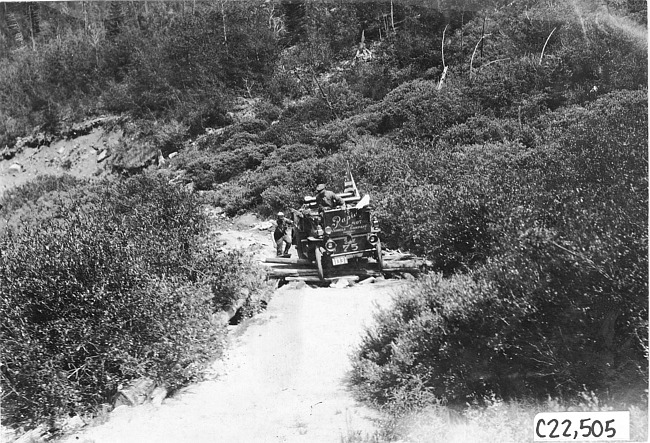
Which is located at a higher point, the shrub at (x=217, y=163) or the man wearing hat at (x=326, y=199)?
the man wearing hat at (x=326, y=199)

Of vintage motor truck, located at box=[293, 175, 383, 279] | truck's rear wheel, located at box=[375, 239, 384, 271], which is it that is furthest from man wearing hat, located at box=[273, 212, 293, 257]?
truck's rear wheel, located at box=[375, 239, 384, 271]

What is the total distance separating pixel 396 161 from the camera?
18.8 metres

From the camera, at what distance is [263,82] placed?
27969 mm

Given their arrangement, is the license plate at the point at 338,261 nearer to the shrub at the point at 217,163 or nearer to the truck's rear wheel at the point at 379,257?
the truck's rear wheel at the point at 379,257

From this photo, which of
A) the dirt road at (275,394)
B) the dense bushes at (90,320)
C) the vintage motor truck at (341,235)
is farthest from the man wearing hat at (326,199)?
the dense bushes at (90,320)

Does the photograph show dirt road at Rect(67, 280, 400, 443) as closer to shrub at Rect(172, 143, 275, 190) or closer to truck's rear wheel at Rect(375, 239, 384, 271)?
truck's rear wheel at Rect(375, 239, 384, 271)

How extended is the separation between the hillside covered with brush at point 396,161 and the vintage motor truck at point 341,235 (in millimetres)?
1289

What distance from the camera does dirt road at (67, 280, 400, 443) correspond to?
642cm

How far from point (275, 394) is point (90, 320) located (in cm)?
287

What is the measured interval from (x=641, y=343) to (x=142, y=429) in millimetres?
5863

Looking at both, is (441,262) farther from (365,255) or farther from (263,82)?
(263,82)

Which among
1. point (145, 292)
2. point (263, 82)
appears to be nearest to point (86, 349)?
point (145, 292)

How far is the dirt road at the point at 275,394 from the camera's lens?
6.42 meters

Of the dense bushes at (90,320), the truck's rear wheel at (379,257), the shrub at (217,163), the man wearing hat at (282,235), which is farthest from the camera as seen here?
the shrub at (217,163)
